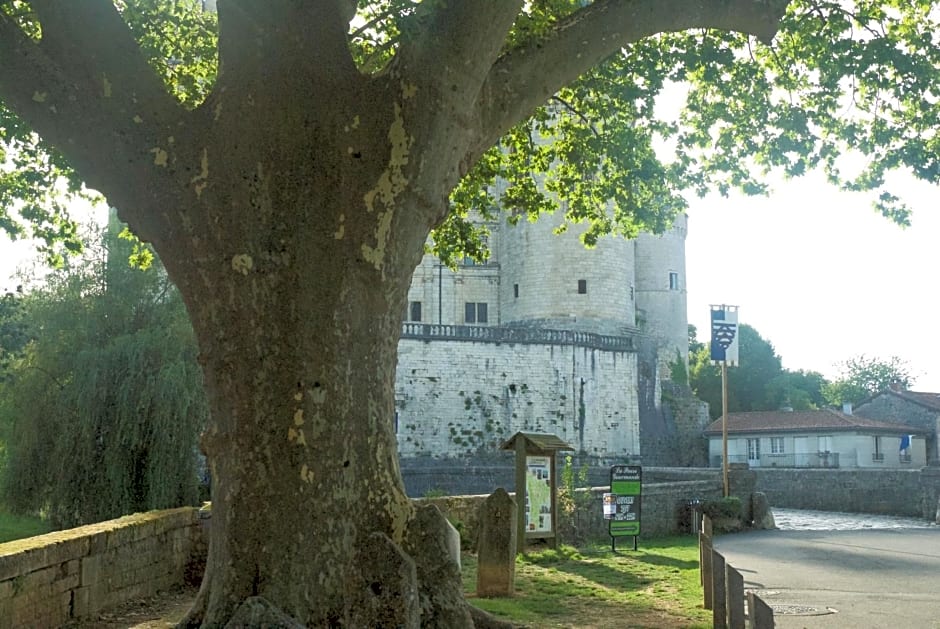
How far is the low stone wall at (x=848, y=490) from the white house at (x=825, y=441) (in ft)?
32.3

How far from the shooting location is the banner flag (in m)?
23.6

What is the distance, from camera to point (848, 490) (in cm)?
3105

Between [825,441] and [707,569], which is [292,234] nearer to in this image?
[707,569]

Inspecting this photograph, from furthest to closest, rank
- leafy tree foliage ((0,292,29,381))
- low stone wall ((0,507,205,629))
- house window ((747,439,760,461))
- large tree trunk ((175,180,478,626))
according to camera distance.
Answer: house window ((747,439,760,461)) → leafy tree foliage ((0,292,29,381)) → low stone wall ((0,507,205,629)) → large tree trunk ((175,180,478,626))

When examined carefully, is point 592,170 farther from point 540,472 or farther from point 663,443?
point 663,443

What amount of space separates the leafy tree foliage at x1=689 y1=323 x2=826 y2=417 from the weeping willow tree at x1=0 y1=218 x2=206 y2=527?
Answer: 48.8 meters

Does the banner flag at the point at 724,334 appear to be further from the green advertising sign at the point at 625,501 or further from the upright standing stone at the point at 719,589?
the upright standing stone at the point at 719,589

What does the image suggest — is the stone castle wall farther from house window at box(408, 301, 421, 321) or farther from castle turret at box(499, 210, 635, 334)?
house window at box(408, 301, 421, 321)

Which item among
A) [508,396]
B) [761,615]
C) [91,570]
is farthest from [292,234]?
[508,396]

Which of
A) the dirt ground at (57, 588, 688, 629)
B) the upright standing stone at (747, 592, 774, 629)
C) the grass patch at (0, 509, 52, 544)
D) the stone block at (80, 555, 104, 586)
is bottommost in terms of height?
the grass patch at (0, 509, 52, 544)

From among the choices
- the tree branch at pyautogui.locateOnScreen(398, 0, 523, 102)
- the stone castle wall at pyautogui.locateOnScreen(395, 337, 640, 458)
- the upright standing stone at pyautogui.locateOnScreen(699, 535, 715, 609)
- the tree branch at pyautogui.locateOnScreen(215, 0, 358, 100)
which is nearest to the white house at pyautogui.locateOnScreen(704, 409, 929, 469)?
the stone castle wall at pyautogui.locateOnScreen(395, 337, 640, 458)

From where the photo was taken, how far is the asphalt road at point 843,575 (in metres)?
9.41

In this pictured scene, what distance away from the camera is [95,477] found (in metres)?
20.2

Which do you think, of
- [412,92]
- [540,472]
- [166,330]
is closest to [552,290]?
[166,330]
